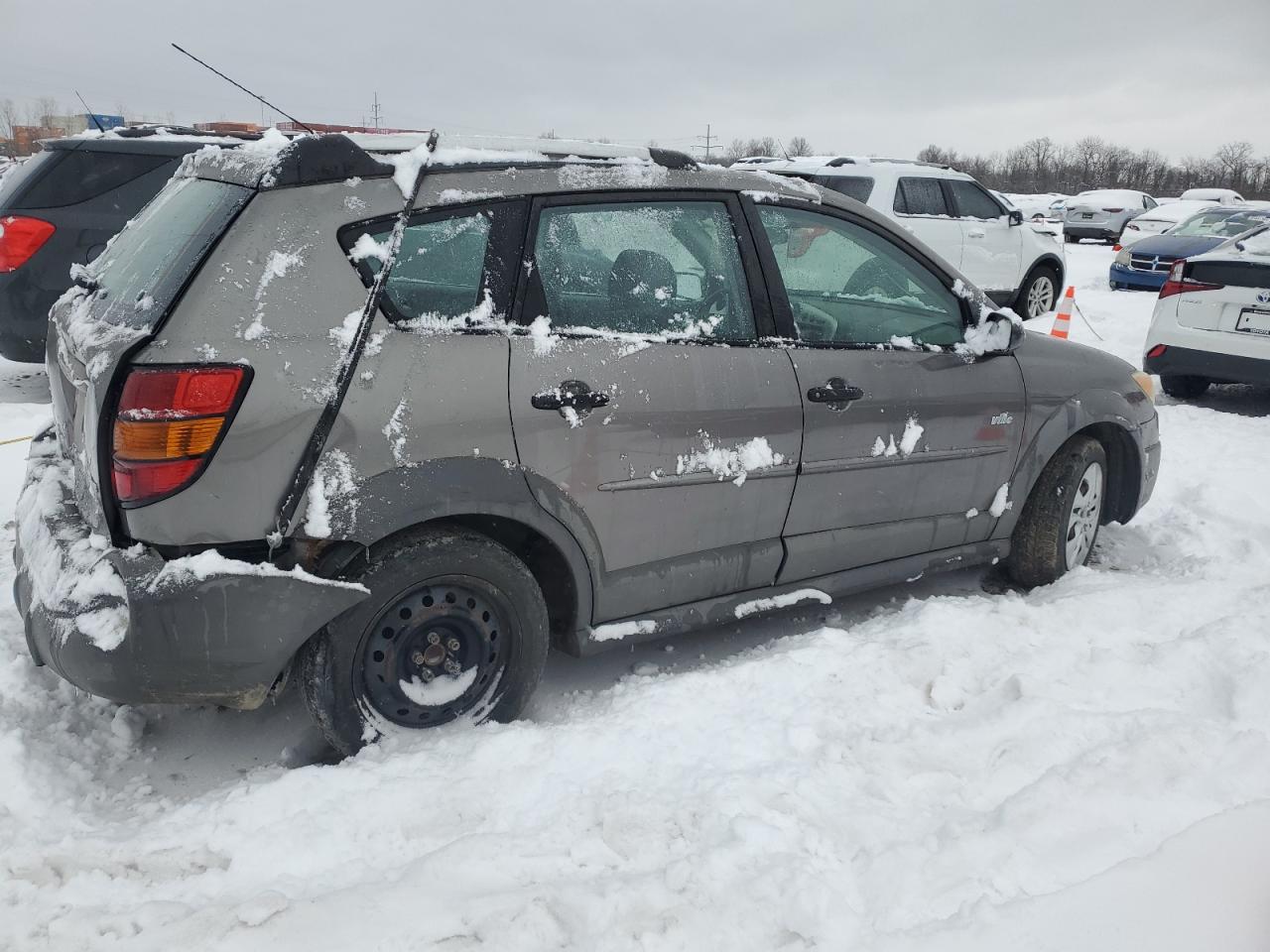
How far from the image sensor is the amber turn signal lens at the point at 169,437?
A: 2326 mm

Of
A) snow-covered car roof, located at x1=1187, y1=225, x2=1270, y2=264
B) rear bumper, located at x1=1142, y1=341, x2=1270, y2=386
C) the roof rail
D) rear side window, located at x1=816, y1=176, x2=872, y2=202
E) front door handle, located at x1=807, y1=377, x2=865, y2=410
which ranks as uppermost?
rear side window, located at x1=816, y1=176, x2=872, y2=202

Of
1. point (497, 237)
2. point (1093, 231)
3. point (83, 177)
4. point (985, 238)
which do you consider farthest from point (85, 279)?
point (1093, 231)

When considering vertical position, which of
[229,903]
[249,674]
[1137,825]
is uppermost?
[249,674]

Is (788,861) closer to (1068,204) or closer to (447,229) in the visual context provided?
(447,229)

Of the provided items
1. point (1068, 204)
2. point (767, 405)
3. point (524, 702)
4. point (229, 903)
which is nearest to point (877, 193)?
point (767, 405)

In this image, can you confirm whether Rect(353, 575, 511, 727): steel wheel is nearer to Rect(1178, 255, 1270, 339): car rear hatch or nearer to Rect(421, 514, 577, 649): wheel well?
Rect(421, 514, 577, 649): wheel well

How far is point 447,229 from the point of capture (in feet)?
8.96

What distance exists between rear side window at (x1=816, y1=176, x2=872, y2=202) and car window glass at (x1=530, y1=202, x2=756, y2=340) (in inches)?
290

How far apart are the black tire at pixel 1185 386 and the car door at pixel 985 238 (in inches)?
111

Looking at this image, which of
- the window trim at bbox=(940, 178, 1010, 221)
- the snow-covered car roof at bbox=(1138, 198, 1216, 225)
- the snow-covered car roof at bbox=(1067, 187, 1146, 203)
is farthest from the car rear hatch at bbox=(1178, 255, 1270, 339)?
the snow-covered car roof at bbox=(1067, 187, 1146, 203)

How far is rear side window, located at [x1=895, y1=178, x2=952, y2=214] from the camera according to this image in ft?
34.0

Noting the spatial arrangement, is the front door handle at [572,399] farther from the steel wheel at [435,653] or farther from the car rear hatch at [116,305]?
the car rear hatch at [116,305]

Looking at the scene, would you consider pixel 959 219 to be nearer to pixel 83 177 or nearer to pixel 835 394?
pixel 835 394

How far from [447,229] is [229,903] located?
1848mm
